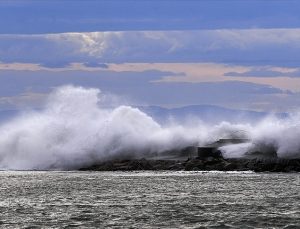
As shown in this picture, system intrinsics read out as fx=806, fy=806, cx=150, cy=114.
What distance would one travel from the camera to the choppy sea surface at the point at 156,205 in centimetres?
4669

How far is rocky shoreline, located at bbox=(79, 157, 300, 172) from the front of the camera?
116250 millimetres

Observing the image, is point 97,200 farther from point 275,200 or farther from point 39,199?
point 275,200

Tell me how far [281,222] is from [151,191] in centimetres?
2940

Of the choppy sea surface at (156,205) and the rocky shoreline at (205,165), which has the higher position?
the rocky shoreline at (205,165)

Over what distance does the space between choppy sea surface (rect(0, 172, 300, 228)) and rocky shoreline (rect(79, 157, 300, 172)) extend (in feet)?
104

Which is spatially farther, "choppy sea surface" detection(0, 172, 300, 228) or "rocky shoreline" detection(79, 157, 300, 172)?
"rocky shoreline" detection(79, 157, 300, 172)

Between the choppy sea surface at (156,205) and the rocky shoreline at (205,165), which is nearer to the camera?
the choppy sea surface at (156,205)

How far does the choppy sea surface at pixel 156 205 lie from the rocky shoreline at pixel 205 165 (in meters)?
31.7

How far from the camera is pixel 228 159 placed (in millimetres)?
129875

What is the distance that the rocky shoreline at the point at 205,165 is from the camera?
11625cm

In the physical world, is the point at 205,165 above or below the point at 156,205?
above

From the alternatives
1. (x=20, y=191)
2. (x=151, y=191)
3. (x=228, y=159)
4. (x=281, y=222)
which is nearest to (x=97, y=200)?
(x=151, y=191)

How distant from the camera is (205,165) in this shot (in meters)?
126

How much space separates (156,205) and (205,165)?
2683 inches
